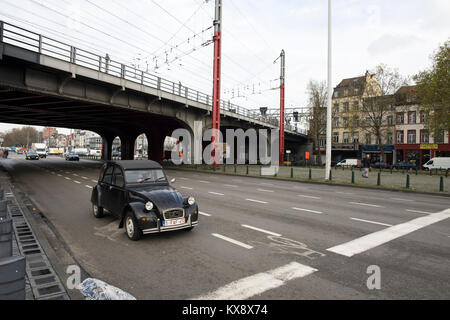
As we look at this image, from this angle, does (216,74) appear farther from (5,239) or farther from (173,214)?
(5,239)

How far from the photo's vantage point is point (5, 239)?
13.4ft

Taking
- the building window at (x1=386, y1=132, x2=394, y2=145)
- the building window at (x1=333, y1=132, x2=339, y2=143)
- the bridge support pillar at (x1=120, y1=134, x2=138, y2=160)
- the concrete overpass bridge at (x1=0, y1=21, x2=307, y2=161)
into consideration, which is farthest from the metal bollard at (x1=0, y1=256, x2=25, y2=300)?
the building window at (x1=333, y1=132, x2=339, y2=143)

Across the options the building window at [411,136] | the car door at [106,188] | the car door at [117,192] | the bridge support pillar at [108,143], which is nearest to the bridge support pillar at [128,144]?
the bridge support pillar at [108,143]

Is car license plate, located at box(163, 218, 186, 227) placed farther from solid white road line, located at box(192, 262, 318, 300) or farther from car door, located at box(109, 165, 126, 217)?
solid white road line, located at box(192, 262, 318, 300)

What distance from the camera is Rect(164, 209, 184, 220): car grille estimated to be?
18.3 feet

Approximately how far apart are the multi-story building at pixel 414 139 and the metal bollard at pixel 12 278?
53.4 meters

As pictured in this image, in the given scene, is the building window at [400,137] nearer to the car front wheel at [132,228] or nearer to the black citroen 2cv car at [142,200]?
the black citroen 2cv car at [142,200]

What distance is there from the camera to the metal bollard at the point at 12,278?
8.91 ft

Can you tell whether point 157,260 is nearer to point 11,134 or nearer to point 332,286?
point 332,286

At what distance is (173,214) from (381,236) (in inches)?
188

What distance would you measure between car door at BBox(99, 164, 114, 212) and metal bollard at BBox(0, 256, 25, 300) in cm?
410

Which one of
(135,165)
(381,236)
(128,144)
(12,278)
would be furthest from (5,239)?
(128,144)
